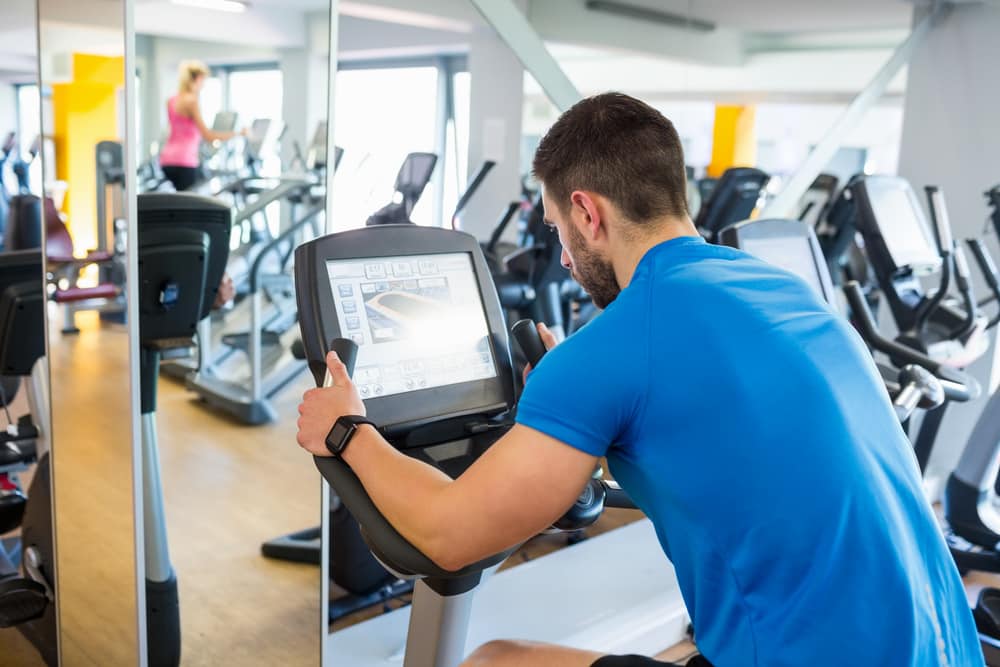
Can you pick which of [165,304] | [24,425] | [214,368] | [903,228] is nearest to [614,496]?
[165,304]

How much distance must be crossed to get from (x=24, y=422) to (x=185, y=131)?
80cm

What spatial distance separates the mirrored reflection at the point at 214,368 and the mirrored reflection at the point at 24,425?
276 millimetres

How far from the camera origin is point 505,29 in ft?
8.88

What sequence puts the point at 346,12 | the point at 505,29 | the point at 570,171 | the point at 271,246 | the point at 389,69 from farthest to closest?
the point at 389,69 → the point at 346,12 → the point at 271,246 → the point at 505,29 → the point at 570,171

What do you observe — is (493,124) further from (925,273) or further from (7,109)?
(7,109)

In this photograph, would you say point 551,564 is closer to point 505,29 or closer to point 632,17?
point 505,29

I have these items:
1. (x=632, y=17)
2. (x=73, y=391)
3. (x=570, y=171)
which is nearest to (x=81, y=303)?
(x=73, y=391)

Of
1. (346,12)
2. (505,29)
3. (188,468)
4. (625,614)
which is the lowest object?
(625,614)

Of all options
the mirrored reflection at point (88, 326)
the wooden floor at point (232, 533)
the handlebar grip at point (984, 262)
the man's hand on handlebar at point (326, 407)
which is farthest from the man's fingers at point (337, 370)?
the handlebar grip at point (984, 262)

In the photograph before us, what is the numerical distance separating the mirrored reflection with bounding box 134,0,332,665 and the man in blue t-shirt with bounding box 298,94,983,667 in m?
0.77

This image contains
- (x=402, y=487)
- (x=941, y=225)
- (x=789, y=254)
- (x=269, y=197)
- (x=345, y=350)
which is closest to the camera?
(x=402, y=487)

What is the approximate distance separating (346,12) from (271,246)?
209cm

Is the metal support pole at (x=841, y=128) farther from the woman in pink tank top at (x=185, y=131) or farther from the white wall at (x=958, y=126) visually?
the woman in pink tank top at (x=185, y=131)

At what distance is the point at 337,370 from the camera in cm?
130
